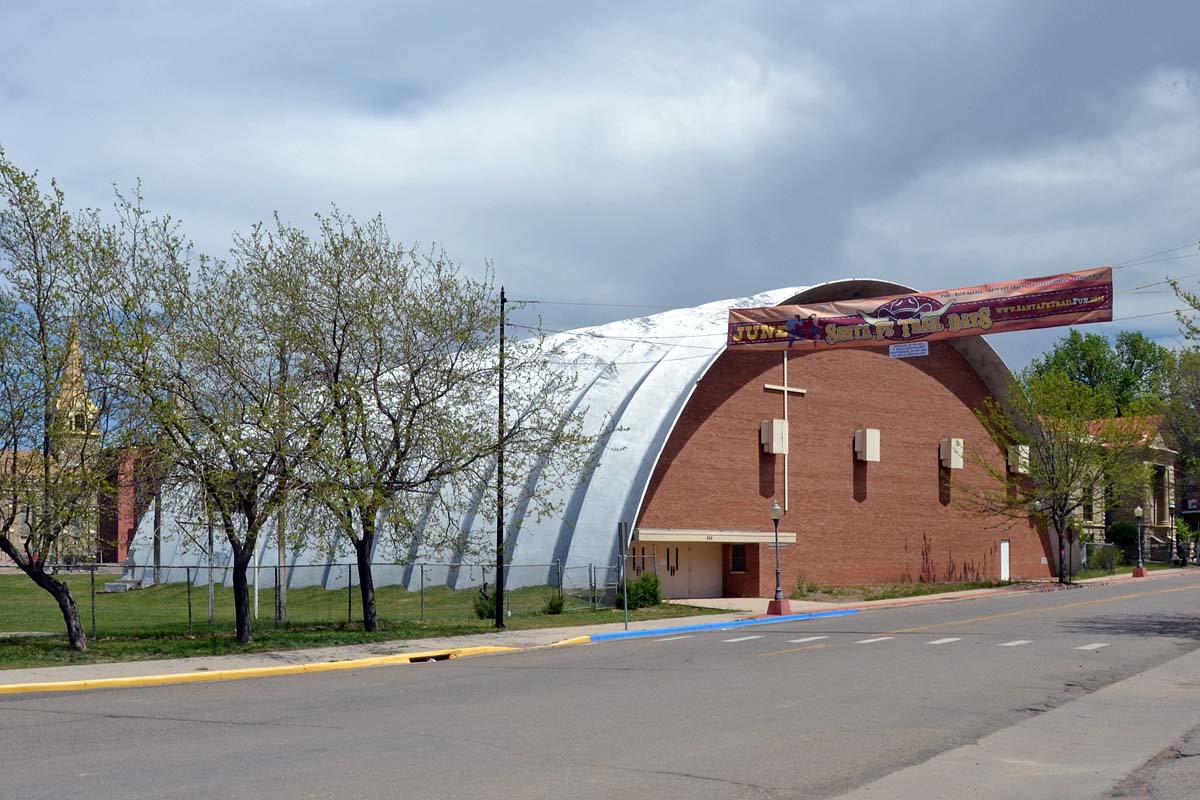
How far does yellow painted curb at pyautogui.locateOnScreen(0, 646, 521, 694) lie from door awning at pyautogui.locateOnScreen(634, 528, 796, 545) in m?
13.1

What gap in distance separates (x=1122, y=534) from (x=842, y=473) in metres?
42.3

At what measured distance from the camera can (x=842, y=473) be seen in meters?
45.4

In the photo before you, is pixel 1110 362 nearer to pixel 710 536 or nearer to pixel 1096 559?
pixel 1096 559

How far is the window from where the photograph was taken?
41.5m

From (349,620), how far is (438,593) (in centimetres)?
628

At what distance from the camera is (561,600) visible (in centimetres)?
3369

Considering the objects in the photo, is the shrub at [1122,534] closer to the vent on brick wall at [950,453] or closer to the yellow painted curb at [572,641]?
the vent on brick wall at [950,453]

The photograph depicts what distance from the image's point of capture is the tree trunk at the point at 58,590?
2114 cm

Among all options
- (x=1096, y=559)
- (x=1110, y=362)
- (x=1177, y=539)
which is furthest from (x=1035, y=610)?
(x=1110, y=362)

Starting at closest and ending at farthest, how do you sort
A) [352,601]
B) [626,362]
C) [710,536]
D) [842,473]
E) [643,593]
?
[643,593] → [352,601] → [710,536] → [626,362] → [842,473]

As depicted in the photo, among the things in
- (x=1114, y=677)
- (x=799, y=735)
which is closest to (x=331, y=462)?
(x=799, y=735)

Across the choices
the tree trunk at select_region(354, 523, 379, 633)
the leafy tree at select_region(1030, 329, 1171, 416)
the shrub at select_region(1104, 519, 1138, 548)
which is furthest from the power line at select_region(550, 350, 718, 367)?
the leafy tree at select_region(1030, 329, 1171, 416)

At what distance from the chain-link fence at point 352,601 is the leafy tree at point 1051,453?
24.5m

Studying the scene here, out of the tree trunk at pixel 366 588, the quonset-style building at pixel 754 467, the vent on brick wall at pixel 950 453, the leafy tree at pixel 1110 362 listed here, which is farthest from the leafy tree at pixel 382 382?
the leafy tree at pixel 1110 362
